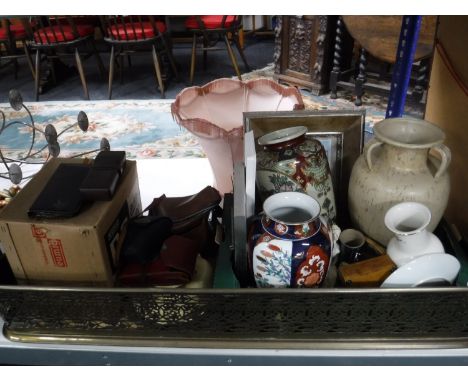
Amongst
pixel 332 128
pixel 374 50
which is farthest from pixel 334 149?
pixel 374 50

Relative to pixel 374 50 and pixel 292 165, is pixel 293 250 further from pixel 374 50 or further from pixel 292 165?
pixel 374 50

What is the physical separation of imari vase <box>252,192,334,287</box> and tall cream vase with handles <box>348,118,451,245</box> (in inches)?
3.3

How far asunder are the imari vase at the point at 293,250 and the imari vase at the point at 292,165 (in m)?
0.06

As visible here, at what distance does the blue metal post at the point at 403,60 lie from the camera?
2.29 ft

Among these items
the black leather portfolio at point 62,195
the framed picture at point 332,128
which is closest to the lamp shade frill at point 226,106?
the framed picture at point 332,128

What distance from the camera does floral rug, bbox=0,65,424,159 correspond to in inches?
81.6

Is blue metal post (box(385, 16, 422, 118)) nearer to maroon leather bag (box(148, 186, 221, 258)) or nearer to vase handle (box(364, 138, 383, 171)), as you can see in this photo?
vase handle (box(364, 138, 383, 171))

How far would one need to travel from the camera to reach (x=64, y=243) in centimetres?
53

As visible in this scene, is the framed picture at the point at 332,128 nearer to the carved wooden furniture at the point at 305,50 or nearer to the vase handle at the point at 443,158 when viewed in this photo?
the vase handle at the point at 443,158

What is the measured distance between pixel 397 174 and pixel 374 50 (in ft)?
6.18

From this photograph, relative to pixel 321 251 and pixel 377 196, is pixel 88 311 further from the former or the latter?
pixel 377 196

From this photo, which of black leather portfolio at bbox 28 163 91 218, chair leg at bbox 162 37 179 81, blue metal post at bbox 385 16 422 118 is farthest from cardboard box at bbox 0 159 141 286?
chair leg at bbox 162 37 179 81

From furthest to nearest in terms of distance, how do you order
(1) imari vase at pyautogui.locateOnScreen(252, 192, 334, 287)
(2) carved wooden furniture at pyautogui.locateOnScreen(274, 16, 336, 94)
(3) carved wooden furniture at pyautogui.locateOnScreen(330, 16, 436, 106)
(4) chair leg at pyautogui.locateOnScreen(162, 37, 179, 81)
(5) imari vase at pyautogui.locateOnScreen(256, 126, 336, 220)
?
(4) chair leg at pyautogui.locateOnScreen(162, 37, 179, 81), (2) carved wooden furniture at pyautogui.locateOnScreen(274, 16, 336, 94), (3) carved wooden furniture at pyautogui.locateOnScreen(330, 16, 436, 106), (5) imari vase at pyautogui.locateOnScreen(256, 126, 336, 220), (1) imari vase at pyautogui.locateOnScreen(252, 192, 334, 287)
